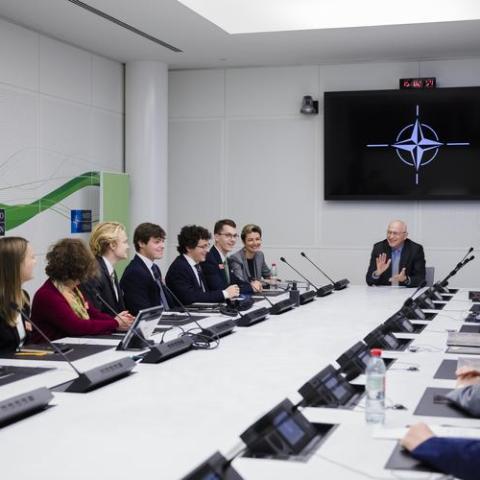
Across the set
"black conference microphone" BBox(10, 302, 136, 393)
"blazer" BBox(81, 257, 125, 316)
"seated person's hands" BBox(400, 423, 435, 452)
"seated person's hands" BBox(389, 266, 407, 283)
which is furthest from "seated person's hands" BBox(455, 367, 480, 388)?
"seated person's hands" BBox(389, 266, 407, 283)

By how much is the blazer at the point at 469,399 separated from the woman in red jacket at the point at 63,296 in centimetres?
220

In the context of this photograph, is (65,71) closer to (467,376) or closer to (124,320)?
(124,320)

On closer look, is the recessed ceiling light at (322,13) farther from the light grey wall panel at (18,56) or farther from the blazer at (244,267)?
the blazer at (244,267)

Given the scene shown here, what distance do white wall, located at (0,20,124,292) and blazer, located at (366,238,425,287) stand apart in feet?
9.94

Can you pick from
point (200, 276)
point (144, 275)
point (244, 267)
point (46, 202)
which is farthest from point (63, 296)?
point (46, 202)

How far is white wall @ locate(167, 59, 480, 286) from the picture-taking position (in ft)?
31.4

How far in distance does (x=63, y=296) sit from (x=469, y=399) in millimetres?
2418

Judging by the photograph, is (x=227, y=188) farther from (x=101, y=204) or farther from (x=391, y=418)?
(x=391, y=418)

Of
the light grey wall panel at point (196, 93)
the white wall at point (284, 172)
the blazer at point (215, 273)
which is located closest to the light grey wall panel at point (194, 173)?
the white wall at point (284, 172)

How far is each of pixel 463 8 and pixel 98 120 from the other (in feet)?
12.8

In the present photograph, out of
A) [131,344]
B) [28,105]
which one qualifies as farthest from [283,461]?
[28,105]

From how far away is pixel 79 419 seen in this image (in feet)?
8.85

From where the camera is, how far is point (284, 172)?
1005cm

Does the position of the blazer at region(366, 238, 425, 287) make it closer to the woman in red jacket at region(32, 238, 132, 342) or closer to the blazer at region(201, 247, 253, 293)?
the blazer at region(201, 247, 253, 293)
